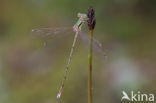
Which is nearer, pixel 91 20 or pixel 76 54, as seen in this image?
pixel 91 20

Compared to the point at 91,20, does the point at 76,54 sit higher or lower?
lower

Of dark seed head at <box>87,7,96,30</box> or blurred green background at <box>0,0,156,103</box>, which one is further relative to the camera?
blurred green background at <box>0,0,156,103</box>

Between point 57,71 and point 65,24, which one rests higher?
point 65,24

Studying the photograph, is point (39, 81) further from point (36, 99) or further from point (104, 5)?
point (104, 5)

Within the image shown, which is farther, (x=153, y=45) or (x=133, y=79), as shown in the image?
(x=153, y=45)

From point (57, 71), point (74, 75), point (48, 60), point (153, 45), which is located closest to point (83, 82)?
point (74, 75)

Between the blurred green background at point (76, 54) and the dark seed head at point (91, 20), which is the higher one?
the dark seed head at point (91, 20)

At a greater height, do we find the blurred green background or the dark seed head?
the dark seed head

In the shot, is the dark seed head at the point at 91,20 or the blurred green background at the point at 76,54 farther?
the blurred green background at the point at 76,54
